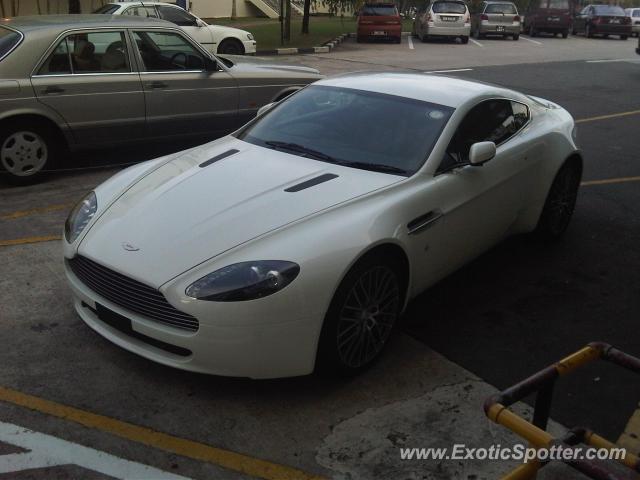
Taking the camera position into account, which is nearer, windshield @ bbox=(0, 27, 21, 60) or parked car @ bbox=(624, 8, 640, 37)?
windshield @ bbox=(0, 27, 21, 60)

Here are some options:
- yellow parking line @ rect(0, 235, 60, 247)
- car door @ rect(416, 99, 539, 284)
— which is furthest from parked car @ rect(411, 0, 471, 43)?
yellow parking line @ rect(0, 235, 60, 247)

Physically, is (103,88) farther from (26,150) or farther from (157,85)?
(26,150)

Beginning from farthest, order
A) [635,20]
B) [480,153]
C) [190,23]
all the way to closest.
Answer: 1. [635,20]
2. [190,23]
3. [480,153]

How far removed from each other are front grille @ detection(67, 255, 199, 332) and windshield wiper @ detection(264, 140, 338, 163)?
151cm

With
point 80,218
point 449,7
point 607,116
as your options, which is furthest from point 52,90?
point 449,7

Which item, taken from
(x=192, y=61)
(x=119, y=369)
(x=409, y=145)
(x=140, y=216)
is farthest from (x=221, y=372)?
(x=192, y=61)

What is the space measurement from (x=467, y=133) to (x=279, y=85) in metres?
4.12

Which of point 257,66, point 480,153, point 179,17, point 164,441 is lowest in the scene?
point 164,441

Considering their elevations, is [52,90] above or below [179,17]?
below

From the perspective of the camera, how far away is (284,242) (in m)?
3.42

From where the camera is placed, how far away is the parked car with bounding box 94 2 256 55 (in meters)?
14.9

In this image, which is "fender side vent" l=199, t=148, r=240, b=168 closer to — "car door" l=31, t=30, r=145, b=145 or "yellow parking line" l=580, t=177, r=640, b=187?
"car door" l=31, t=30, r=145, b=145

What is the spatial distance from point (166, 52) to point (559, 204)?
4.41 metres

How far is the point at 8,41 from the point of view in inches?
263
